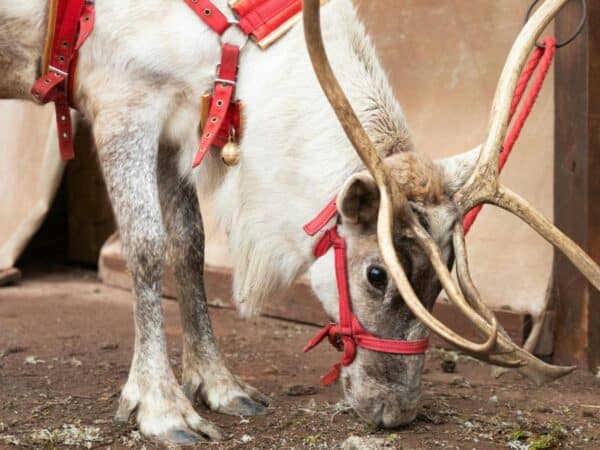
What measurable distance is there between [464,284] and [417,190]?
1.17 feet

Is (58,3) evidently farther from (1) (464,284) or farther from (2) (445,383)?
(2) (445,383)

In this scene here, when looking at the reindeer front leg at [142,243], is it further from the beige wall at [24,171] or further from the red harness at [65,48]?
the beige wall at [24,171]

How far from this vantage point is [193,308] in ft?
12.6

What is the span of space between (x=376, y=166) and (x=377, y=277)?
39 centimetres

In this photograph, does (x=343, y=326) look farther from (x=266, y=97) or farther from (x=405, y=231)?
(x=266, y=97)

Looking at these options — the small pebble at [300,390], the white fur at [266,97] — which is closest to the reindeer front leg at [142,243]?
the white fur at [266,97]

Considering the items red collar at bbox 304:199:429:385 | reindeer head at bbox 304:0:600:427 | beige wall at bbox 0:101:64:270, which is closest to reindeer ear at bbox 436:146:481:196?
reindeer head at bbox 304:0:600:427

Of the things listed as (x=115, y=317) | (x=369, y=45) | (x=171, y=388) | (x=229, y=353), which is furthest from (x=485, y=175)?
(x=115, y=317)

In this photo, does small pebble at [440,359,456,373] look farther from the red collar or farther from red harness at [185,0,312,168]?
red harness at [185,0,312,168]

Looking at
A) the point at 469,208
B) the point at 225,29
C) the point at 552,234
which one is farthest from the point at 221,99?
the point at 552,234

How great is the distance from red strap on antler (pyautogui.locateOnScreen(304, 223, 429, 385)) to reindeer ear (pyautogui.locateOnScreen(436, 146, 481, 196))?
0.39 m

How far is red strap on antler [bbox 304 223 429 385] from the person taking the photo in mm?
3152

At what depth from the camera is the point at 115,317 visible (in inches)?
221

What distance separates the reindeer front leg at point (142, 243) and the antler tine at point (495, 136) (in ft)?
3.55
